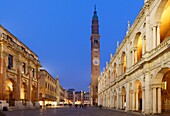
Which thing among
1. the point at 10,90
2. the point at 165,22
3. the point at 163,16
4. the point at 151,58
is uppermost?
the point at 163,16

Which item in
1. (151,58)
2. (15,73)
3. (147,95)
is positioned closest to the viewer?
(151,58)

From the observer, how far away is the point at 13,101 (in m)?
48.0

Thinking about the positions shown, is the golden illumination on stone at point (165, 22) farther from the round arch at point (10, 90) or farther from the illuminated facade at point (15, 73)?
the round arch at point (10, 90)

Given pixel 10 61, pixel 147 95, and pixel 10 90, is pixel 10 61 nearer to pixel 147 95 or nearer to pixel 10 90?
pixel 10 90

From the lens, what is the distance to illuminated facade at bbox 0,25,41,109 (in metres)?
41.1

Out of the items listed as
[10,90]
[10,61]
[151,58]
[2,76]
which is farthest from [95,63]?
[151,58]

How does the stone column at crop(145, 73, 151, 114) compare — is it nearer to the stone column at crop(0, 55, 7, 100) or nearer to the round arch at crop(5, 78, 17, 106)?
the stone column at crop(0, 55, 7, 100)

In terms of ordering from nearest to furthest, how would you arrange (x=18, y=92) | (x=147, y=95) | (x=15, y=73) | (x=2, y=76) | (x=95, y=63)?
(x=147, y=95) → (x=2, y=76) → (x=15, y=73) → (x=18, y=92) → (x=95, y=63)

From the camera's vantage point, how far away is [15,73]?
4766 cm

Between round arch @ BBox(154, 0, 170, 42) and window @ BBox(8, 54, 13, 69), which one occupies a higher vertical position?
round arch @ BBox(154, 0, 170, 42)

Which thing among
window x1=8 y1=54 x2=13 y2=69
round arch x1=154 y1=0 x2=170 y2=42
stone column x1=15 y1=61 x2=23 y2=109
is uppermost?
round arch x1=154 y1=0 x2=170 y2=42

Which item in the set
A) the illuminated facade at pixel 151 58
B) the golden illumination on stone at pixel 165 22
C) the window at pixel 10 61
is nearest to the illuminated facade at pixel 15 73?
the window at pixel 10 61

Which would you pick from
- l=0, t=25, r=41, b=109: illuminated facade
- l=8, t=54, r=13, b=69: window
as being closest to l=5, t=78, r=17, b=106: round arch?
l=0, t=25, r=41, b=109: illuminated facade

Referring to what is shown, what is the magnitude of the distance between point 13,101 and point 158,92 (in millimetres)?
30090
